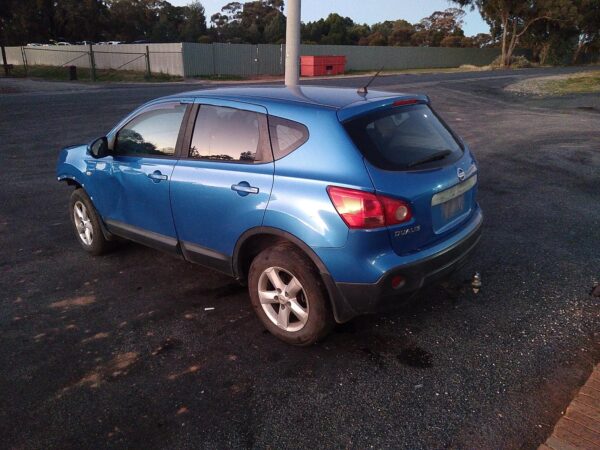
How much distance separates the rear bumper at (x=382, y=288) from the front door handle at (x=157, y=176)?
1760 millimetres

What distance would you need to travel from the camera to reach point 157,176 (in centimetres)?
420

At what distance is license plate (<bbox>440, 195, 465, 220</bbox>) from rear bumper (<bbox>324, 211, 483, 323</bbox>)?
0.85ft

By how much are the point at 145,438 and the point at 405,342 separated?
6.02 ft

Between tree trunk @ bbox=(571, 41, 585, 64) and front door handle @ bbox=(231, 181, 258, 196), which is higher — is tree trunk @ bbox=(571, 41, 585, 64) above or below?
above

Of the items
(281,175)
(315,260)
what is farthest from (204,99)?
(315,260)

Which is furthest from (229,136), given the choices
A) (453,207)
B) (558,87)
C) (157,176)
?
(558,87)

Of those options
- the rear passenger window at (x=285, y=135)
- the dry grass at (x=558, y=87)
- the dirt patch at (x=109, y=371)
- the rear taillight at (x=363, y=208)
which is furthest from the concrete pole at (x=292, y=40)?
the dry grass at (x=558, y=87)

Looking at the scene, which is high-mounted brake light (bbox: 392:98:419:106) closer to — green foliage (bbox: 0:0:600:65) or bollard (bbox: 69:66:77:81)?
bollard (bbox: 69:66:77:81)

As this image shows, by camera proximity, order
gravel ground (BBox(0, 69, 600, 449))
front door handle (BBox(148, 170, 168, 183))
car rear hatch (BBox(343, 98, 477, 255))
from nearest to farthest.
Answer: gravel ground (BBox(0, 69, 600, 449)) → car rear hatch (BBox(343, 98, 477, 255)) → front door handle (BBox(148, 170, 168, 183))

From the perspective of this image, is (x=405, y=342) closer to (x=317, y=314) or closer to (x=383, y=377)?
(x=383, y=377)

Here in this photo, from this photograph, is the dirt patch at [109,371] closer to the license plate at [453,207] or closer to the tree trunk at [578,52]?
the license plate at [453,207]

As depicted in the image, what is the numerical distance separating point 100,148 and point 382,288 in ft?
10.0

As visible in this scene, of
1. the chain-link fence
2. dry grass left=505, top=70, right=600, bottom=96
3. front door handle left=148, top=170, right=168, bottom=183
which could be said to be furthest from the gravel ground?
the chain-link fence

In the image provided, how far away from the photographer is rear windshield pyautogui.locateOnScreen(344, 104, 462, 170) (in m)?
3.27
